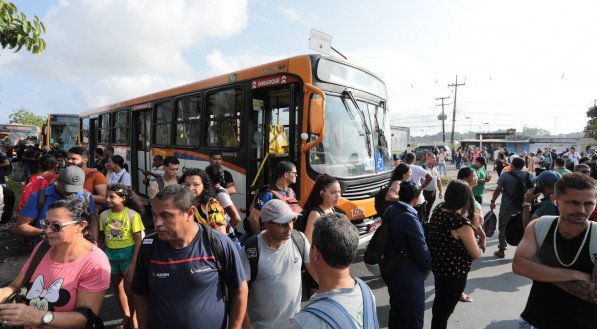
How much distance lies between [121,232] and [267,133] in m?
2.97

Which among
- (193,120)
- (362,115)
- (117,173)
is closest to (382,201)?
(362,115)

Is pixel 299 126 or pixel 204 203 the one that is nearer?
pixel 204 203

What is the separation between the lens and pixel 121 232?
3.55 m

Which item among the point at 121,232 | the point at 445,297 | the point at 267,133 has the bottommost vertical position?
the point at 445,297

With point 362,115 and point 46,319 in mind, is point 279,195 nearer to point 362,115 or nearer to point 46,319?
point 46,319

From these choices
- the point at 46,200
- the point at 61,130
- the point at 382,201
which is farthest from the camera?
the point at 61,130

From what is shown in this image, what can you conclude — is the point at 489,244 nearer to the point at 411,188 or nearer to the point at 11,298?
the point at 411,188

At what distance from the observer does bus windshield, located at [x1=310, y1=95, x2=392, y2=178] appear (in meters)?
5.34

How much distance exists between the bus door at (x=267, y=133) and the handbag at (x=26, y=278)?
342 cm

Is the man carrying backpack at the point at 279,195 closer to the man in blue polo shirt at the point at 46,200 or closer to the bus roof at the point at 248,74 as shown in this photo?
the man in blue polo shirt at the point at 46,200

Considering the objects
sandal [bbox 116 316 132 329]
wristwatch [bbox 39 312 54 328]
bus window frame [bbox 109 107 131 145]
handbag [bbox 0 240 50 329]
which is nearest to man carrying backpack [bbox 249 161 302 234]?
sandal [bbox 116 316 132 329]

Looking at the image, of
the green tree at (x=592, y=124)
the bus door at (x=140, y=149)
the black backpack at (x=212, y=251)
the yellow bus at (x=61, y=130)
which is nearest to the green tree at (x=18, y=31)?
the black backpack at (x=212, y=251)

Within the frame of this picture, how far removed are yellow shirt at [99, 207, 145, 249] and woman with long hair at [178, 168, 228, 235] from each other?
0.74 meters

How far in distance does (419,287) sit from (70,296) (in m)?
2.67
